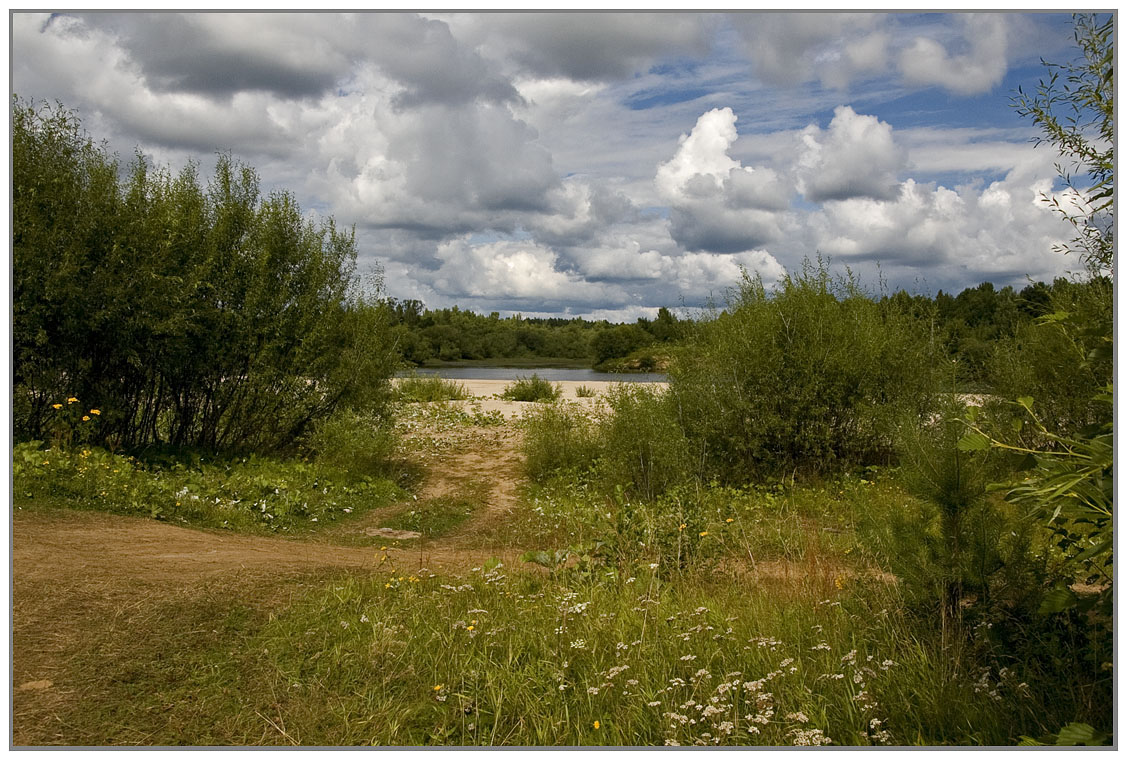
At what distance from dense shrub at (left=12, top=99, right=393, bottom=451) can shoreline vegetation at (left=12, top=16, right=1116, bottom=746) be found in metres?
0.05

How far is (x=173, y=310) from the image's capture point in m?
10.8

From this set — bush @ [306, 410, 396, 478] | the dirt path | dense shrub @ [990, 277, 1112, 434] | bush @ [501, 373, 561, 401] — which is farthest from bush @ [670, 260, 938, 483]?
bush @ [501, 373, 561, 401]

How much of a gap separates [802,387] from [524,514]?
4520 mm

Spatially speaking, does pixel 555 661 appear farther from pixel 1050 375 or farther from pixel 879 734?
pixel 1050 375

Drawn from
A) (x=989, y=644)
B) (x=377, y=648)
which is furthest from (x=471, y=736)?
(x=989, y=644)

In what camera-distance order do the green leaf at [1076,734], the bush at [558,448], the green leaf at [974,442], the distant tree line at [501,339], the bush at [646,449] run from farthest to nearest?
the distant tree line at [501,339]
the bush at [558,448]
the bush at [646,449]
the green leaf at [974,442]
the green leaf at [1076,734]

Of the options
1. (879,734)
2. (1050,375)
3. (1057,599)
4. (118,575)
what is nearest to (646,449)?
(1050,375)

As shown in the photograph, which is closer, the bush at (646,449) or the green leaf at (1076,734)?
the green leaf at (1076,734)

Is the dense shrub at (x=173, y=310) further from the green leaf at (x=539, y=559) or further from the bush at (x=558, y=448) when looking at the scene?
the green leaf at (x=539, y=559)

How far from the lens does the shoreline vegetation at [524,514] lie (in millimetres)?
3125

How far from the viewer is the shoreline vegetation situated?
3125 millimetres

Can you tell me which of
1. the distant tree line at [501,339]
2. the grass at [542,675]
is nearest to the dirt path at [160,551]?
the grass at [542,675]

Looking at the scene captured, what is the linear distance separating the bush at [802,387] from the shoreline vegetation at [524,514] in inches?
2.2

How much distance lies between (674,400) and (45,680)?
986 centimetres
